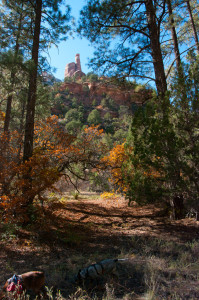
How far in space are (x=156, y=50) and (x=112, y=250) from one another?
6.01 metres

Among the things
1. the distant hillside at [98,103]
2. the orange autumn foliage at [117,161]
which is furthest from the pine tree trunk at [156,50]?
the orange autumn foliage at [117,161]

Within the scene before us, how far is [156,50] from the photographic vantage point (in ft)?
20.9

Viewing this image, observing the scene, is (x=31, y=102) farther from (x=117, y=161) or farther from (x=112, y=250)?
(x=117, y=161)

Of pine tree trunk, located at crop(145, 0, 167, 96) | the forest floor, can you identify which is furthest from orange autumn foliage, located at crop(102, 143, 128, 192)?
pine tree trunk, located at crop(145, 0, 167, 96)

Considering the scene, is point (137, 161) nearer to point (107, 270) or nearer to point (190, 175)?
point (190, 175)

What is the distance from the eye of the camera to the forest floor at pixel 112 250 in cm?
259

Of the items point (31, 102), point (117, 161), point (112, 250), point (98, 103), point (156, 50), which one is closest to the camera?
point (112, 250)

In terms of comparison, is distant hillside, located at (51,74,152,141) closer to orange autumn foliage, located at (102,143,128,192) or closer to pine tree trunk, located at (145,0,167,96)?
pine tree trunk, located at (145,0,167,96)

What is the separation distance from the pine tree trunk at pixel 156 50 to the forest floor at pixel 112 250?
170 inches

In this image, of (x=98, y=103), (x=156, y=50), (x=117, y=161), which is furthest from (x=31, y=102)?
(x=98, y=103)

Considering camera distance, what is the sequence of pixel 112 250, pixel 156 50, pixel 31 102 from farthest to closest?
pixel 156 50, pixel 31 102, pixel 112 250

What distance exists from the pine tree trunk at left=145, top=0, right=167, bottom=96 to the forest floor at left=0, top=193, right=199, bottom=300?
4319mm

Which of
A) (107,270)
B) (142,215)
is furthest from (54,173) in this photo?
(142,215)

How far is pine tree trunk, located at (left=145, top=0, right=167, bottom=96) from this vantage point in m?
6.29
